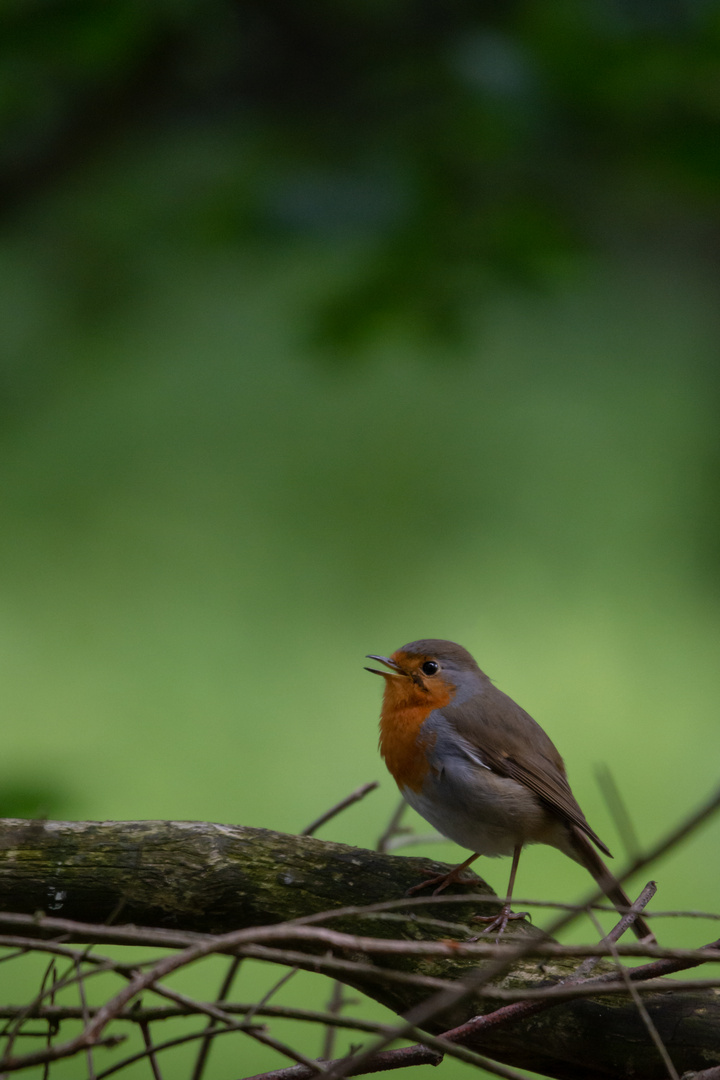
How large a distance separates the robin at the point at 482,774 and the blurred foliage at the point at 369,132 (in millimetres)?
794

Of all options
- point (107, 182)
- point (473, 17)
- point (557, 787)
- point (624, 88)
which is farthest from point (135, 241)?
point (557, 787)

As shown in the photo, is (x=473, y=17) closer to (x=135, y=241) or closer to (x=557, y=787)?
(x=135, y=241)

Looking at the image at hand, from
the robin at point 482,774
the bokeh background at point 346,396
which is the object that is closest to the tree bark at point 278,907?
the bokeh background at point 346,396

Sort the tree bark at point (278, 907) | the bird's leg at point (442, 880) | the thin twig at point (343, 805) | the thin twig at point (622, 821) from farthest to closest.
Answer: the bird's leg at point (442, 880), the thin twig at point (343, 805), the tree bark at point (278, 907), the thin twig at point (622, 821)

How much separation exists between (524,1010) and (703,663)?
3.88 meters

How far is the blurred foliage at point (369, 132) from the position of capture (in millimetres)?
1558

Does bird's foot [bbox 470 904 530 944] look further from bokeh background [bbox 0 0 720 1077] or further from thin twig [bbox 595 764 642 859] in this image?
thin twig [bbox 595 764 642 859]

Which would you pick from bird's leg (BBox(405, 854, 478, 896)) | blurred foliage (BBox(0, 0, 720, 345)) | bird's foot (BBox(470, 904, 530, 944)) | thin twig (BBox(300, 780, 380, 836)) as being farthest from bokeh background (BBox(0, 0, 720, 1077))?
bird's foot (BBox(470, 904, 530, 944))

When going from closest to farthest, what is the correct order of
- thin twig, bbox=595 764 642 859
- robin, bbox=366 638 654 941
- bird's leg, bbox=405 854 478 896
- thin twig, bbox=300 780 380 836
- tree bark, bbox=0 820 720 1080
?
thin twig, bbox=595 764 642 859, tree bark, bbox=0 820 720 1080, thin twig, bbox=300 780 380 836, bird's leg, bbox=405 854 478 896, robin, bbox=366 638 654 941

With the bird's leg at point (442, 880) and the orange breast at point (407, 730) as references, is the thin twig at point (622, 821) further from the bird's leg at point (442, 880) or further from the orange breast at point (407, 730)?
the orange breast at point (407, 730)

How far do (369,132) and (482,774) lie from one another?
1165mm

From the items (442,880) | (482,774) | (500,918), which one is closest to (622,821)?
(500,918)

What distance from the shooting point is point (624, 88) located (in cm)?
162

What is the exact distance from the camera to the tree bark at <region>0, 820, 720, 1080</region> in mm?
1303
